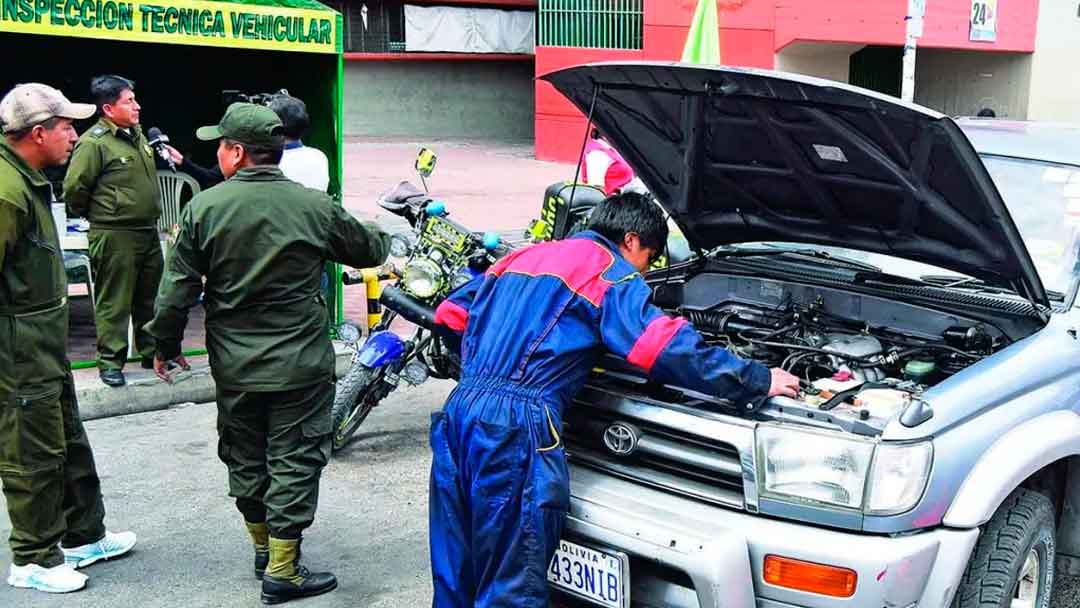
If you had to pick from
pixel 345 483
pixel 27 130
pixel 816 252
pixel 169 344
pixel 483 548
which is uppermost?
pixel 27 130

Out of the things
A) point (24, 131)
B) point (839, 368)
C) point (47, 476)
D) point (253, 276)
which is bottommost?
point (47, 476)

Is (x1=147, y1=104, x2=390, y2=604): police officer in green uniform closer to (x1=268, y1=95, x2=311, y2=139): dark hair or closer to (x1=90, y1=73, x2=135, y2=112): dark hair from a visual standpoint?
(x1=268, y1=95, x2=311, y2=139): dark hair

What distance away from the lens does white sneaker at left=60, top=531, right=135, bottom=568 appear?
182 inches

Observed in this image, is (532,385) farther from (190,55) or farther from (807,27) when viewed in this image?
(807,27)

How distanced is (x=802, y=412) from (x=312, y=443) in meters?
1.86

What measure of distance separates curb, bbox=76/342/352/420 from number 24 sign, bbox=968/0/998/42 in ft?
44.3

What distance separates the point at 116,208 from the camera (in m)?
6.66

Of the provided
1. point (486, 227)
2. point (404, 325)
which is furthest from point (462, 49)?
point (404, 325)

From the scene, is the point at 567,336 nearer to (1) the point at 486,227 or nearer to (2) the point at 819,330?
(2) the point at 819,330

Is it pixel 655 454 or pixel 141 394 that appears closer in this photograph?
pixel 655 454

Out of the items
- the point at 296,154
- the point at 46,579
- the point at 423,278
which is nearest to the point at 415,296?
the point at 423,278

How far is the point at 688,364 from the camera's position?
3387 mm

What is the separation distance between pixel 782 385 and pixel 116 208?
455cm

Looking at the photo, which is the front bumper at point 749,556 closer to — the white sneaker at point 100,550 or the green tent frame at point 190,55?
the white sneaker at point 100,550
